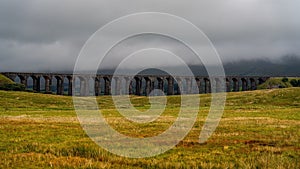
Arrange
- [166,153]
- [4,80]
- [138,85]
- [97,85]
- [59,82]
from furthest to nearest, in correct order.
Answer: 1. [138,85]
2. [97,85]
3. [59,82]
4. [4,80]
5. [166,153]

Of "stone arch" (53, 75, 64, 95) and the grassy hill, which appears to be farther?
"stone arch" (53, 75, 64, 95)

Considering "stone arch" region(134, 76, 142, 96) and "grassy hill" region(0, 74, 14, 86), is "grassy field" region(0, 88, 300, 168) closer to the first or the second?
"grassy hill" region(0, 74, 14, 86)

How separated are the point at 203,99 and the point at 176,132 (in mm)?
76485

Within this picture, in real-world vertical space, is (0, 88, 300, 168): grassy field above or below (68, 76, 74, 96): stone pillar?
below

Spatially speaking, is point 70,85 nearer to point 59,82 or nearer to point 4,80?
point 59,82

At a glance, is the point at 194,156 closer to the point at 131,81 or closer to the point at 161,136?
the point at 161,136

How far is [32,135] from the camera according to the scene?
1104 inches

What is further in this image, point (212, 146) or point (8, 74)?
point (8, 74)

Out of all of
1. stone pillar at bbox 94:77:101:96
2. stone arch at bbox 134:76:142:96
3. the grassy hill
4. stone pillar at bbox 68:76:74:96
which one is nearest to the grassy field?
the grassy hill

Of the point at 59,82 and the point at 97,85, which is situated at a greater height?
the point at 59,82

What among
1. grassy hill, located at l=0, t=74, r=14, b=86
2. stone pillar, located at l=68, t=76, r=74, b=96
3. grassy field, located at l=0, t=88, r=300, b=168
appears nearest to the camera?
grassy field, located at l=0, t=88, r=300, b=168

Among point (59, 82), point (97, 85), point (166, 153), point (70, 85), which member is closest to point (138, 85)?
point (97, 85)

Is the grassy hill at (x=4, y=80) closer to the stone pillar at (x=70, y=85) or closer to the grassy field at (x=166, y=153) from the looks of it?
the stone pillar at (x=70, y=85)

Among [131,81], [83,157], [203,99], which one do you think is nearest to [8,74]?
[131,81]
